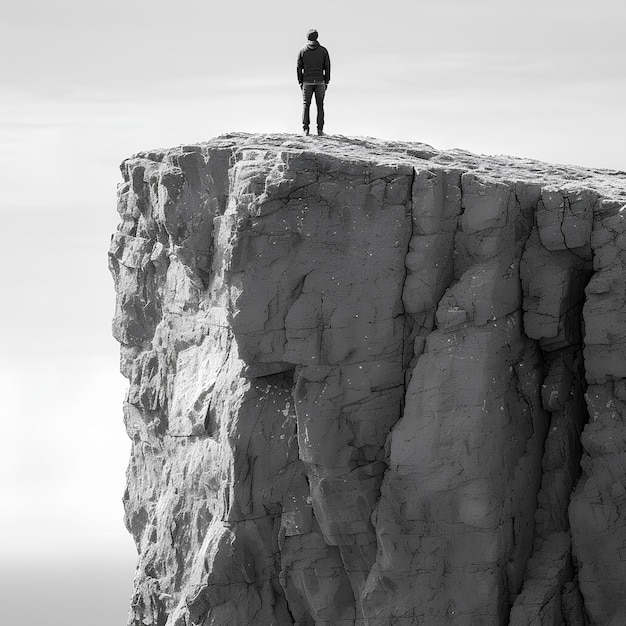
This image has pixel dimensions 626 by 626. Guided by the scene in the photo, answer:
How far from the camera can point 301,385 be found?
37.7m

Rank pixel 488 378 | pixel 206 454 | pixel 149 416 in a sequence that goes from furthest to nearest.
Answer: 1. pixel 149 416
2. pixel 206 454
3. pixel 488 378

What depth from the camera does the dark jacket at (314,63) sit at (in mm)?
40406

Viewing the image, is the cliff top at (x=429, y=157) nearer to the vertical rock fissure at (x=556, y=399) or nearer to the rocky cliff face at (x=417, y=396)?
the rocky cliff face at (x=417, y=396)

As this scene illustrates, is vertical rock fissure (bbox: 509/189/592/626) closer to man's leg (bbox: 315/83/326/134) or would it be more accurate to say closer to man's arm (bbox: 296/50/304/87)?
man's leg (bbox: 315/83/326/134)

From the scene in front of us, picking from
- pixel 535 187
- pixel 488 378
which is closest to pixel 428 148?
pixel 535 187

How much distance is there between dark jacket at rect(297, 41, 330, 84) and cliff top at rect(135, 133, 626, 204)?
1.25 m

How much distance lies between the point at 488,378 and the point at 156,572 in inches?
365

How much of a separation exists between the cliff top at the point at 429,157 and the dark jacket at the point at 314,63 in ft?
4.09

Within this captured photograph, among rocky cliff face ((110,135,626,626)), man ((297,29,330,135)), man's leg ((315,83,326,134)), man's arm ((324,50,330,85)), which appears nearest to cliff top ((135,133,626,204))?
rocky cliff face ((110,135,626,626))

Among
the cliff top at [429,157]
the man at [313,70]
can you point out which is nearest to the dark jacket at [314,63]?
the man at [313,70]

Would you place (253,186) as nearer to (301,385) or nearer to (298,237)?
(298,237)

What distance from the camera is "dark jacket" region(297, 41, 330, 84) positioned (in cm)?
4041

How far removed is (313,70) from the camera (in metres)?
40.4

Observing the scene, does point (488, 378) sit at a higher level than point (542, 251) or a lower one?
lower
